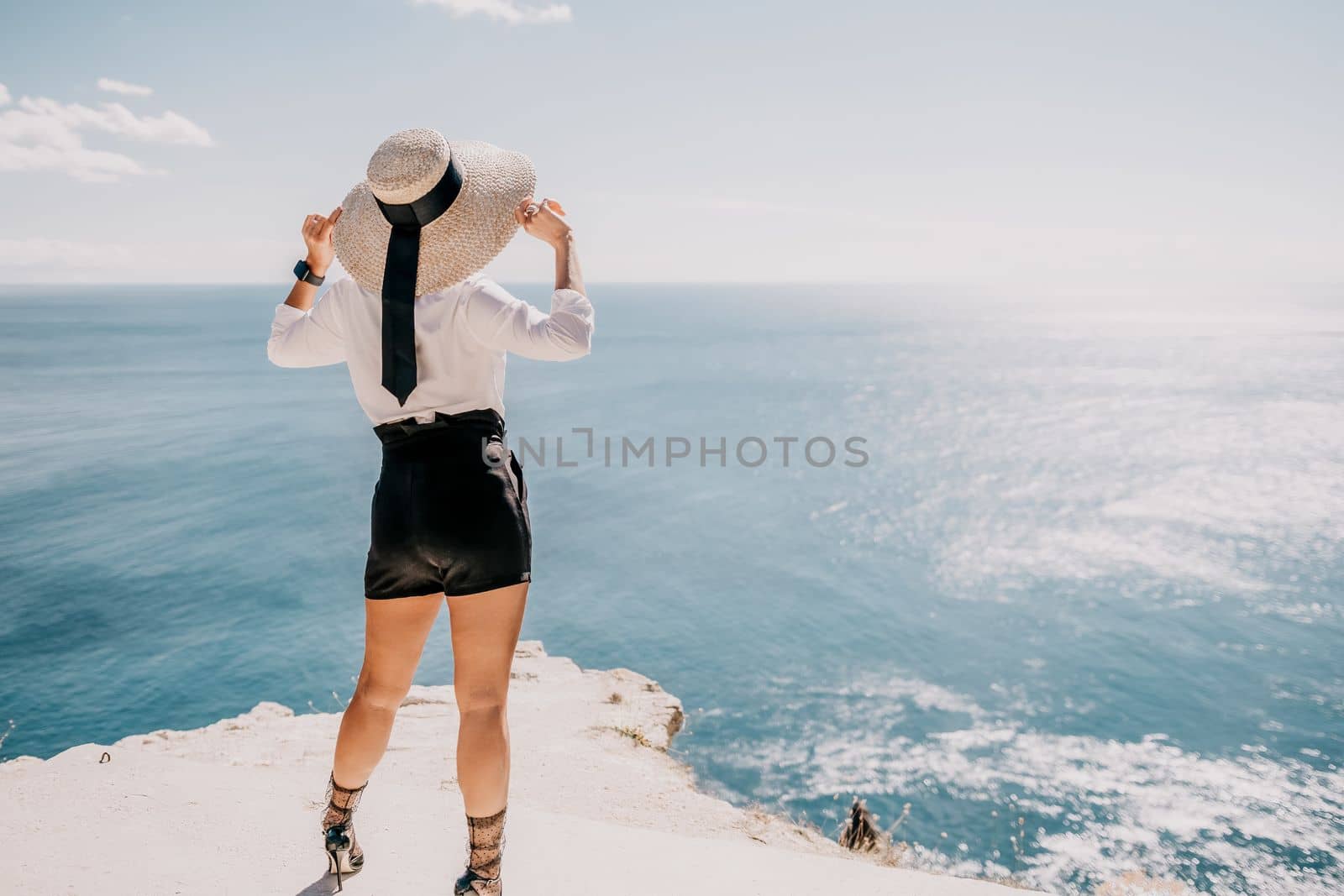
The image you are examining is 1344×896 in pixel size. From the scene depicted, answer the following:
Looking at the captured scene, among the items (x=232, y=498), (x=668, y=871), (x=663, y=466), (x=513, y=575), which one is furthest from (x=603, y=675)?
(x=663, y=466)

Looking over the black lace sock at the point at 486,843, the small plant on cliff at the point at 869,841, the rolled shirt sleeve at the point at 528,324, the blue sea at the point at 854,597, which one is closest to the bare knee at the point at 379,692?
the black lace sock at the point at 486,843

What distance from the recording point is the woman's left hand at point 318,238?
299 centimetres

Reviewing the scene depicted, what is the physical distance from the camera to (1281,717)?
23.9 meters

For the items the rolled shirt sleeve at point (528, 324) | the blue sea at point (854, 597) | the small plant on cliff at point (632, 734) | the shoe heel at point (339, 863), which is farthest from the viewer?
the blue sea at point (854, 597)

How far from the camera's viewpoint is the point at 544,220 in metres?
2.69

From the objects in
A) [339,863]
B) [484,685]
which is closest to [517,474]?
[484,685]

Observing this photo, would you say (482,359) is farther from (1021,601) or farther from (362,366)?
(1021,601)

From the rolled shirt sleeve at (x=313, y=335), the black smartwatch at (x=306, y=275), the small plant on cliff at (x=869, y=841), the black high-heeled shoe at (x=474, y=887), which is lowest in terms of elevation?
the small plant on cliff at (x=869, y=841)

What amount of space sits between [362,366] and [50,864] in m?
2.88

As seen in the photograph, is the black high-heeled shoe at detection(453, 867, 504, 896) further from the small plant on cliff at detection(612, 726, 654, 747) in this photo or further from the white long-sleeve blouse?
the small plant on cliff at detection(612, 726, 654, 747)

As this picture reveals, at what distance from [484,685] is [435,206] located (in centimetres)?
170

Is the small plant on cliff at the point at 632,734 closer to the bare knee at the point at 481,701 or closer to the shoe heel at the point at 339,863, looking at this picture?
the shoe heel at the point at 339,863

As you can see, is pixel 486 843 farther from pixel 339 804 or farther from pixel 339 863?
pixel 339 863

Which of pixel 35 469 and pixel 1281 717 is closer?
pixel 1281 717
